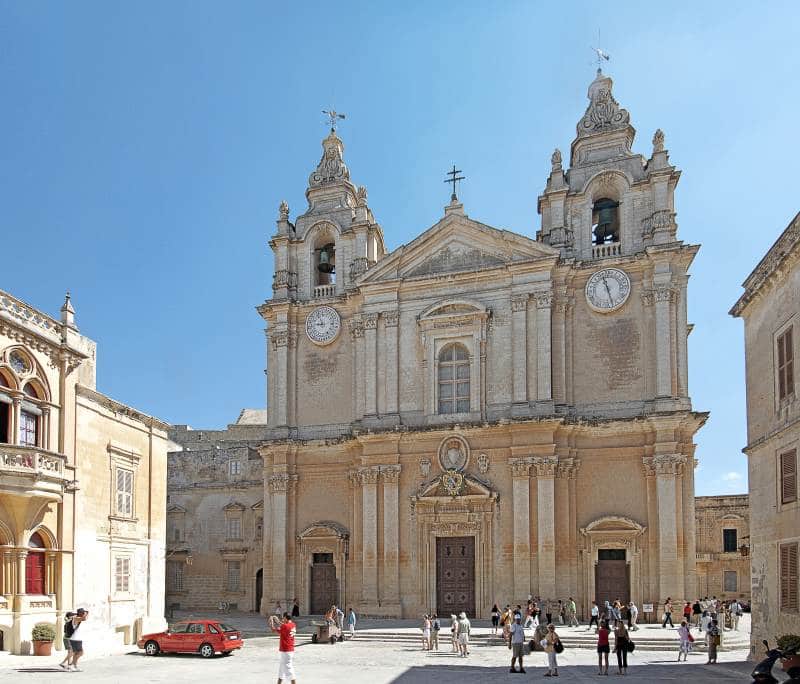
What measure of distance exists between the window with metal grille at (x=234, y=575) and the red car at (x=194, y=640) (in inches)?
748

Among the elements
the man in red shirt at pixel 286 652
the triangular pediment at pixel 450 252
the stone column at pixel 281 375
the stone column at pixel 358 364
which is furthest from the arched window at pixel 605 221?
the man in red shirt at pixel 286 652

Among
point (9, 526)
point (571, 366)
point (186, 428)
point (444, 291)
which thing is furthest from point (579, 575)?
point (186, 428)

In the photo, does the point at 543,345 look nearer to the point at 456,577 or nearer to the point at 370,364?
the point at 370,364

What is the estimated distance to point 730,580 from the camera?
49.5 meters

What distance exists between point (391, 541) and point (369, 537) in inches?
37.9

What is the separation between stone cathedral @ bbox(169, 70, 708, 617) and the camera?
3331cm

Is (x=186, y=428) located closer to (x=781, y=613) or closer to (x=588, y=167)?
(x=588, y=167)

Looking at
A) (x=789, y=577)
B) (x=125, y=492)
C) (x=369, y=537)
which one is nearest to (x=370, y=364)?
(x=369, y=537)

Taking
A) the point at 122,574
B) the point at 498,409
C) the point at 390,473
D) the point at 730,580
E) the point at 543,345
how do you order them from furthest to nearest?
the point at 730,580 → the point at 390,473 → the point at 498,409 → the point at 543,345 → the point at 122,574

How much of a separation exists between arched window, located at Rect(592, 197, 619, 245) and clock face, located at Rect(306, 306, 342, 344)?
11713 millimetres

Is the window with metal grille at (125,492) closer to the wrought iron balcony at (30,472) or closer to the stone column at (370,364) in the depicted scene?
the wrought iron balcony at (30,472)

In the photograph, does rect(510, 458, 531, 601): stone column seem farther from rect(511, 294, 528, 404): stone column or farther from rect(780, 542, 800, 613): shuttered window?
rect(780, 542, 800, 613): shuttered window

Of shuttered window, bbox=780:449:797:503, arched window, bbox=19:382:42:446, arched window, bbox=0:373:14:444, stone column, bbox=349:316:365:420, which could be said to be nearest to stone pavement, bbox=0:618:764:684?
shuttered window, bbox=780:449:797:503

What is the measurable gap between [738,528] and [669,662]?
27.9m
